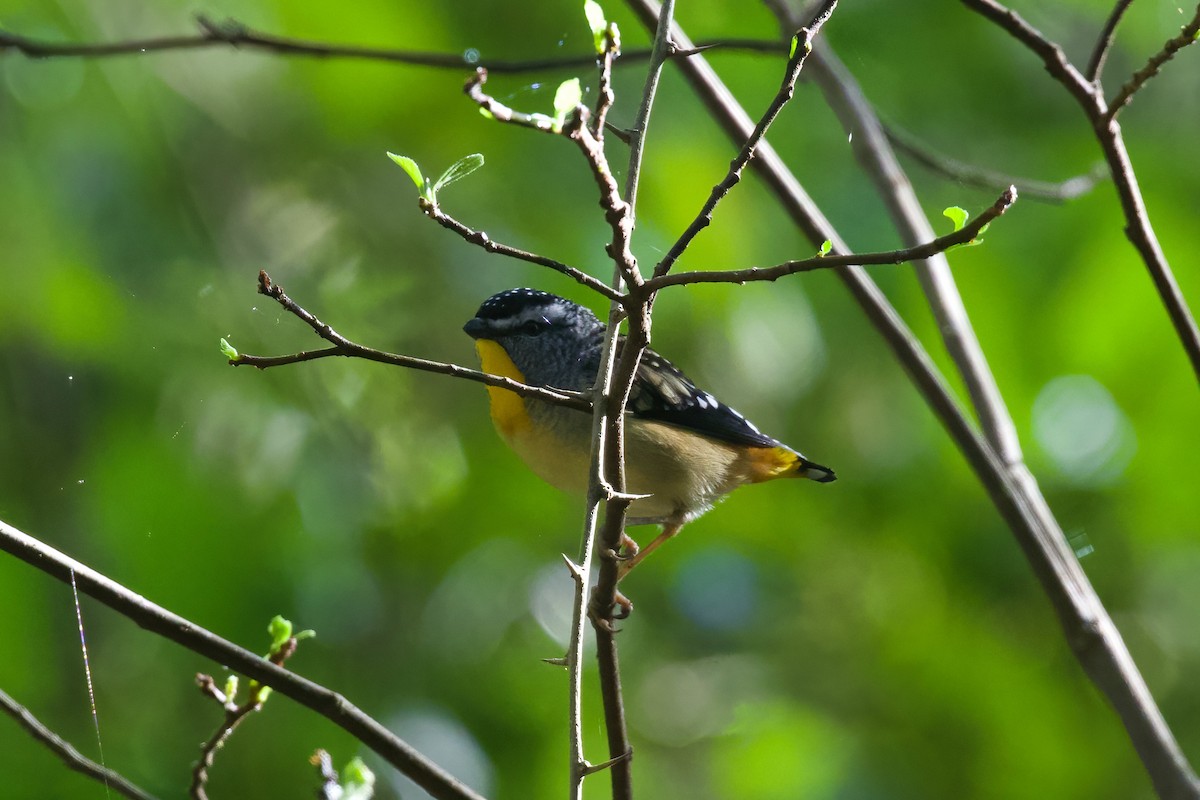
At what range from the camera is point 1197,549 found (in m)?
3.79

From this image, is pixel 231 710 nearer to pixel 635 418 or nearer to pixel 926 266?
pixel 635 418

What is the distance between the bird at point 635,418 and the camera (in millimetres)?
2705

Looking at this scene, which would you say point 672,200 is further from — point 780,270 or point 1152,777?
point 780,270

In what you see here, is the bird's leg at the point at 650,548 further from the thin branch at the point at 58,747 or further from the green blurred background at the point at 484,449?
the thin branch at the point at 58,747

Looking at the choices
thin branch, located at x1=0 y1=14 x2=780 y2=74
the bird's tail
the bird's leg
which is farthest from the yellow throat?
the bird's tail

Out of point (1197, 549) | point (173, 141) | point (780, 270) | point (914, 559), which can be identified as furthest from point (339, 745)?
point (1197, 549)

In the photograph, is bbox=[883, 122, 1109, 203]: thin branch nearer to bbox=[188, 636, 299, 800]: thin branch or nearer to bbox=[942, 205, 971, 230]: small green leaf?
bbox=[942, 205, 971, 230]: small green leaf

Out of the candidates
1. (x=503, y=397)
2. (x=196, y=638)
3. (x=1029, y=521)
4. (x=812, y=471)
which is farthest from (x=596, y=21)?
(x=812, y=471)

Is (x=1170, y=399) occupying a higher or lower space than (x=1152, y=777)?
higher

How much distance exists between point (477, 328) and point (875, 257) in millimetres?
1539

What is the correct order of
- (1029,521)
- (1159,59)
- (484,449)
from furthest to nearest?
1. (484,449)
2. (1029,521)
3. (1159,59)

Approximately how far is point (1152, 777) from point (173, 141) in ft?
11.8

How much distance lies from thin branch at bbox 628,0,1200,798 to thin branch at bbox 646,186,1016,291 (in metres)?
1.22

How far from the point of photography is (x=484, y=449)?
11.9 feet
